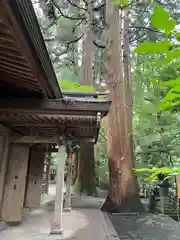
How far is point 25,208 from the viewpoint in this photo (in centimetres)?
625

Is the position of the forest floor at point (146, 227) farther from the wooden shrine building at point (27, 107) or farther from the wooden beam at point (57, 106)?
the wooden beam at point (57, 106)

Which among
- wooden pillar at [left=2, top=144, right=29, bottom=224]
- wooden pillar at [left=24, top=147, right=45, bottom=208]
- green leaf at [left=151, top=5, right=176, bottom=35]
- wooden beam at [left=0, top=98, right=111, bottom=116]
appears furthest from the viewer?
wooden pillar at [left=24, top=147, right=45, bottom=208]

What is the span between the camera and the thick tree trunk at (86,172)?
1081cm

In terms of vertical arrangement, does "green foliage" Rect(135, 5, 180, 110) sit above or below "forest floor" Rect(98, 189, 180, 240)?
above

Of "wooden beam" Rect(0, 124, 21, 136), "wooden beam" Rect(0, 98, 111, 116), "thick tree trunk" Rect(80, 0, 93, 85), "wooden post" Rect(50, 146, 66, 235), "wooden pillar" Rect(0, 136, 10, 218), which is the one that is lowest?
"wooden post" Rect(50, 146, 66, 235)

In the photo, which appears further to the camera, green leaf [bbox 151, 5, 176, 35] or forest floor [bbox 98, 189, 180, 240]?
forest floor [bbox 98, 189, 180, 240]

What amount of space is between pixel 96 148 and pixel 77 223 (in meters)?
8.74

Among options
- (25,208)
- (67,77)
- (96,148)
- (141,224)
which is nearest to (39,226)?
(25,208)

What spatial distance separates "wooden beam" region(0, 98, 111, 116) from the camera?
3.14 m

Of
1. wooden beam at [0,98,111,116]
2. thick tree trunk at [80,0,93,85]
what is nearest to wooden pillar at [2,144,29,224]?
wooden beam at [0,98,111,116]

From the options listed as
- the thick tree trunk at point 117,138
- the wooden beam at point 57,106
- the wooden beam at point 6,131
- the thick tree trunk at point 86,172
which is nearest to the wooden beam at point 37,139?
the wooden beam at point 6,131

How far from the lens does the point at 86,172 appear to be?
10.9m

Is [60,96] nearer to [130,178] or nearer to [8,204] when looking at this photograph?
[8,204]

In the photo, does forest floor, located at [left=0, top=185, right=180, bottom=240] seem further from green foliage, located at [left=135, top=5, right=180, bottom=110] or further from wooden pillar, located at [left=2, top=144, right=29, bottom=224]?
green foliage, located at [left=135, top=5, right=180, bottom=110]
